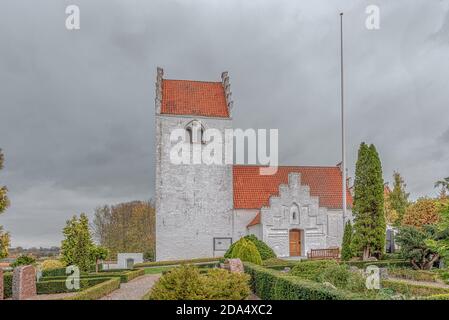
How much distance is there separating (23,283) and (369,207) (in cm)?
1794

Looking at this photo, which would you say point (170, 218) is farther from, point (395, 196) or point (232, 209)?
point (395, 196)

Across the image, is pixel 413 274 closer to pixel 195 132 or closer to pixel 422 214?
pixel 422 214

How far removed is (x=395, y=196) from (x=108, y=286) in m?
36.0

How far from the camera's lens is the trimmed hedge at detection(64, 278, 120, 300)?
41.9 feet

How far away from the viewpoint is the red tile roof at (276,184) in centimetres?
3406

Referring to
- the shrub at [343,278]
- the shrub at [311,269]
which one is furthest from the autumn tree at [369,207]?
the shrub at [343,278]

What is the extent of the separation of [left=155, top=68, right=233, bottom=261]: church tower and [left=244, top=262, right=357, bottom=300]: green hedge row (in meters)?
15.8

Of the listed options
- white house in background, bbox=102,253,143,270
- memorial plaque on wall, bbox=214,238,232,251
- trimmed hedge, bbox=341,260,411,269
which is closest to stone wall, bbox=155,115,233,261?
memorial plaque on wall, bbox=214,238,232,251

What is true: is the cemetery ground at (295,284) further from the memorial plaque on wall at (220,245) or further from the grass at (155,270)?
the memorial plaque on wall at (220,245)

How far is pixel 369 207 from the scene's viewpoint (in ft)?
82.2

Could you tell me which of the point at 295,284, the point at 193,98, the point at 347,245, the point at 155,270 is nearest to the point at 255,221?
the point at 347,245

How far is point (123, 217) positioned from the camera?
47938 millimetres

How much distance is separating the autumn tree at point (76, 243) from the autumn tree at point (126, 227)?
67.4 feet

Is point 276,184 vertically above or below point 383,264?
above
